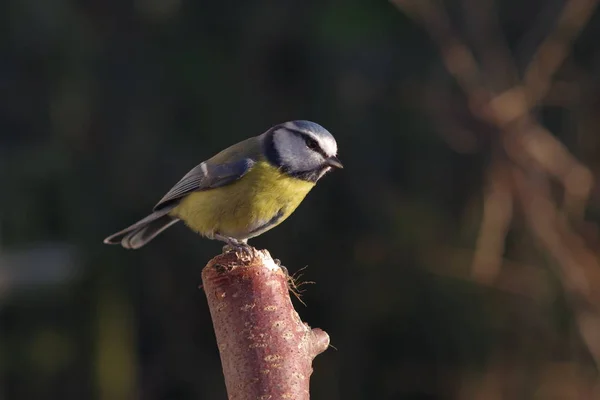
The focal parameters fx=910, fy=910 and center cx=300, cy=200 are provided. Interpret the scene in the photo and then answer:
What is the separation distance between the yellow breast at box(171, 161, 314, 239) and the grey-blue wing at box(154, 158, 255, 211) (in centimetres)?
2

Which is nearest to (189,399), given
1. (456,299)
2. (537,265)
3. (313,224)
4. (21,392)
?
(21,392)

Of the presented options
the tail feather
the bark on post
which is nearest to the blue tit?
the tail feather

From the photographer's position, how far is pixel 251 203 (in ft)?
8.10

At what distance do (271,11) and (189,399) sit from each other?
2.37m

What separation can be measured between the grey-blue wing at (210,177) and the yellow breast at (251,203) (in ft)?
0.06

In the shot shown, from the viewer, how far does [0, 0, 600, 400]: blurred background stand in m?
4.63

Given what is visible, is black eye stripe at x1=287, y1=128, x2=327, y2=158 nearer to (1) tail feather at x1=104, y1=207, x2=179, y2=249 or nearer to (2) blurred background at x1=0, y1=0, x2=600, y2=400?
(1) tail feather at x1=104, y1=207, x2=179, y2=249

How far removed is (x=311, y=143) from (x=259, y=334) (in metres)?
1.13

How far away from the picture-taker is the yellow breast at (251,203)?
2.47 meters

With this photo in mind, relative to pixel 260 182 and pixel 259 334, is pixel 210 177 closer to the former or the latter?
pixel 260 182

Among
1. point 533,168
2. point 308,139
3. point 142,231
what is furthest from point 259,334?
point 533,168

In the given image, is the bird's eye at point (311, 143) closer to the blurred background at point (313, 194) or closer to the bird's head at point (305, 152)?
the bird's head at point (305, 152)

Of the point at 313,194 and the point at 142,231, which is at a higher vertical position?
the point at 142,231

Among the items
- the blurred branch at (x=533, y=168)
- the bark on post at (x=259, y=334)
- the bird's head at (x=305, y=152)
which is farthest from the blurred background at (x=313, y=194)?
the bark on post at (x=259, y=334)
